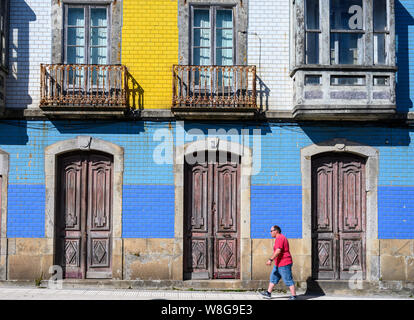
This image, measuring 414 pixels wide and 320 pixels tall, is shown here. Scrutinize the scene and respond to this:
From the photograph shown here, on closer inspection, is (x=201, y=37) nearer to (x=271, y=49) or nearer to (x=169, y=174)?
(x=271, y=49)

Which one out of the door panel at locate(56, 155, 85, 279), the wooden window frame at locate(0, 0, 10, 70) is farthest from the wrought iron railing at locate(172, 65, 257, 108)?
the wooden window frame at locate(0, 0, 10, 70)

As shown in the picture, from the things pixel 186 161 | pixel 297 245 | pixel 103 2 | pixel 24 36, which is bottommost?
pixel 297 245

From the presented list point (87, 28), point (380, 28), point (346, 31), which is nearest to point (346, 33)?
point (346, 31)

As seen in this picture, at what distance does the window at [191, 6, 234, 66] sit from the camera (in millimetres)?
10641

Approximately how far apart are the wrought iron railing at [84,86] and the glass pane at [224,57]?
6.68 feet

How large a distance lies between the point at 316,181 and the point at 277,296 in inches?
101

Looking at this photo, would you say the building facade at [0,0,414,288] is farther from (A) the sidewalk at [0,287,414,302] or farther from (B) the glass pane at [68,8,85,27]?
(A) the sidewalk at [0,287,414,302]

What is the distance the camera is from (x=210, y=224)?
1045 cm

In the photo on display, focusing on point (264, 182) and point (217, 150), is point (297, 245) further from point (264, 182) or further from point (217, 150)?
point (217, 150)

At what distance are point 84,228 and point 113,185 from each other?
43.4 inches

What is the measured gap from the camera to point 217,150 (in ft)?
34.4

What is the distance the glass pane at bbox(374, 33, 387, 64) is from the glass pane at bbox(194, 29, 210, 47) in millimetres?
3590

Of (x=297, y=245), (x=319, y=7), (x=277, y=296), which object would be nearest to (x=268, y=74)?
(x=319, y=7)

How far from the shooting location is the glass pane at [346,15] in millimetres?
10484
